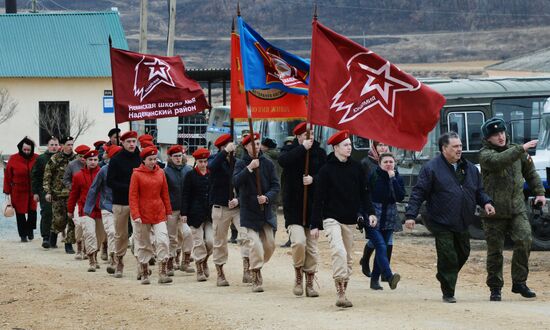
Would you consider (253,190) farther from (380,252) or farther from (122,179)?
(122,179)

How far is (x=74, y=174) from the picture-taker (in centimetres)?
1809

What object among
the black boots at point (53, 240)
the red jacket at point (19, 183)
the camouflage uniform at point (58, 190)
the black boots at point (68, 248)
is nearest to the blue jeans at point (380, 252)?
the camouflage uniform at point (58, 190)

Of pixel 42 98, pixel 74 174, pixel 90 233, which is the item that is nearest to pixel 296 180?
pixel 90 233

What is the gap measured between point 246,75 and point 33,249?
782 centimetres

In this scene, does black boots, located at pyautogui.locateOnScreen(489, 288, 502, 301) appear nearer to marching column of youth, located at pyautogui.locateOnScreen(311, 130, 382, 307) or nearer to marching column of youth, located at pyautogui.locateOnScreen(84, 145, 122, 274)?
marching column of youth, located at pyautogui.locateOnScreen(311, 130, 382, 307)

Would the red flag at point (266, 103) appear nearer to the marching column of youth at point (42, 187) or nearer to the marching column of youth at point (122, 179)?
the marching column of youth at point (122, 179)

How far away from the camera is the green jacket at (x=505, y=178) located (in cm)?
1295

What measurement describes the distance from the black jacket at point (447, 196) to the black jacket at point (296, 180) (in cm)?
126

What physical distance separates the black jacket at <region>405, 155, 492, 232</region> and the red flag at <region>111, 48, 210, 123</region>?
5649 millimetres

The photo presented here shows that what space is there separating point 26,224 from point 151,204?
295 inches

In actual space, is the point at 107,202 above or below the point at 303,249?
above

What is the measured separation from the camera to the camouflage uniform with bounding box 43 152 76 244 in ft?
64.5

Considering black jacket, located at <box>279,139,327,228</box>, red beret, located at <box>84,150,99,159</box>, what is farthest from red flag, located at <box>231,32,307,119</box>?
red beret, located at <box>84,150,99,159</box>

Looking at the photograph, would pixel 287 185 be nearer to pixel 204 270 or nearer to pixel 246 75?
pixel 246 75
